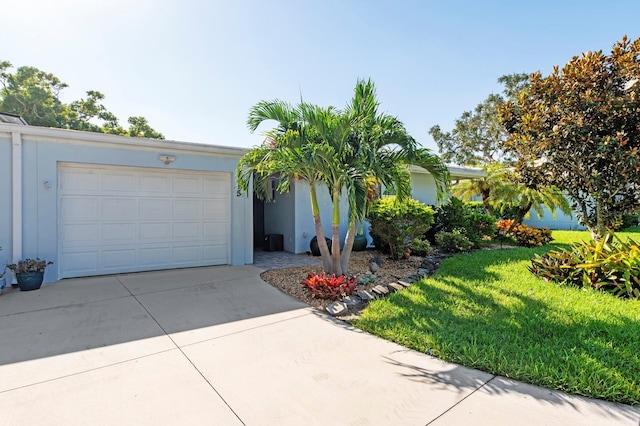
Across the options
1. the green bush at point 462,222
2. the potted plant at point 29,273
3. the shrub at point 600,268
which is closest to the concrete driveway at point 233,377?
the potted plant at point 29,273

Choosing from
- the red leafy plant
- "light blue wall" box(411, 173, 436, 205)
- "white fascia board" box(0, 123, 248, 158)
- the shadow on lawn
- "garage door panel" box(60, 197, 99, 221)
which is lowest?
the shadow on lawn

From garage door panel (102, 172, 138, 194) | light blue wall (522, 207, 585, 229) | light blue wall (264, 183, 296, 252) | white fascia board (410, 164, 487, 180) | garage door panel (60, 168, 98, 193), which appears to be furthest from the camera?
light blue wall (522, 207, 585, 229)

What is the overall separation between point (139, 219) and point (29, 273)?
2.22 meters

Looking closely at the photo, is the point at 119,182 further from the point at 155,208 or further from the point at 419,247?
the point at 419,247

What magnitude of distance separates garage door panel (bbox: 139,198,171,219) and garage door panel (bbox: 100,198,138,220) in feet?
0.55

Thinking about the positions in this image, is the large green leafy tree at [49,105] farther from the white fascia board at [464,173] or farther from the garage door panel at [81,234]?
the white fascia board at [464,173]

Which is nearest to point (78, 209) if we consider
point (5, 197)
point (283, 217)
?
point (5, 197)

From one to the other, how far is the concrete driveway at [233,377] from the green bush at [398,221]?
4.19m

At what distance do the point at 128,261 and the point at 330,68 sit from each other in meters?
7.55

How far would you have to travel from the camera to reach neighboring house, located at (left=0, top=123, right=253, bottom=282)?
20.4ft

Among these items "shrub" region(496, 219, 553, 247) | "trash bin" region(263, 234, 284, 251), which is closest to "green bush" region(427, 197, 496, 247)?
"shrub" region(496, 219, 553, 247)

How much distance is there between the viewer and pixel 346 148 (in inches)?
218

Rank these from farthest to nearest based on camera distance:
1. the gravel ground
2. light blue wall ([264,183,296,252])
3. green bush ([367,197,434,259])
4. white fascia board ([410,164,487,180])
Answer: white fascia board ([410,164,487,180]) → light blue wall ([264,183,296,252]) → green bush ([367,197,434,259]) → the gravel ground

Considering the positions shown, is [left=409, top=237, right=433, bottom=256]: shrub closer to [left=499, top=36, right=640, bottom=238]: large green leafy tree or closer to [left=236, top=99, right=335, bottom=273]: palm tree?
[left=499, top=36, right=640, bottom=238]: large green leafy tree
